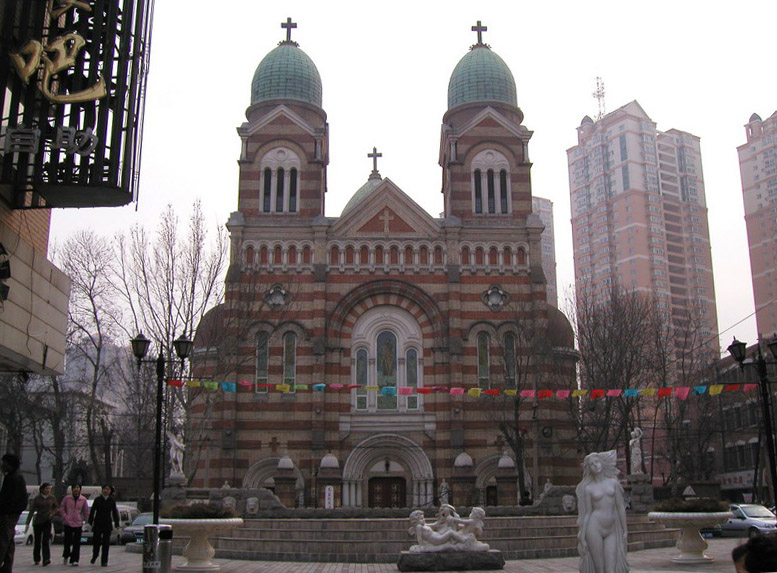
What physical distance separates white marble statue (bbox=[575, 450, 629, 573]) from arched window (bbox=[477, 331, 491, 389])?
86.5 ft

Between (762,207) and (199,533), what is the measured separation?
8706 cm

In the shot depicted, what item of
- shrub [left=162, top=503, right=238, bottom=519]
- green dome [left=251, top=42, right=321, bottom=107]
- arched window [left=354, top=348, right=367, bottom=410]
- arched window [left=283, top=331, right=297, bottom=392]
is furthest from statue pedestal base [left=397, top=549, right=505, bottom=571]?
green dome [left=251, top=42, right=321, bottom=107]

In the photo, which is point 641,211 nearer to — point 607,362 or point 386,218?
point 386,218

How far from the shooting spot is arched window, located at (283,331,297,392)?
39.6 meters

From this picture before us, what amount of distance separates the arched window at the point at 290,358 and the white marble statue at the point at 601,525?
1071 inches

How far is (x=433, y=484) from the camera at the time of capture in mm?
38094

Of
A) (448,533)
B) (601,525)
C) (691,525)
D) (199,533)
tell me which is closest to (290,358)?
(199,533)

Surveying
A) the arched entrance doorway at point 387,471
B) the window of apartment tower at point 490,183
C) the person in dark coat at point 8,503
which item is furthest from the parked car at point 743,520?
the person in dark coat at point 8,503

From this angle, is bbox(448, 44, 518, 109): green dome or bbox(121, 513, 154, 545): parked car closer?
bbox(121, 513, 154, 545): parked car

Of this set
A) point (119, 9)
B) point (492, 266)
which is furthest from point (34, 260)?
point (492, 266)

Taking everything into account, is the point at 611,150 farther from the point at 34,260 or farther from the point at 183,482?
the point at 34,260

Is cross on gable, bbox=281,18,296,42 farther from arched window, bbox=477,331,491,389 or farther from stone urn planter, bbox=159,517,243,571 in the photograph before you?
stone urn planter, bbox=159,517,243,571

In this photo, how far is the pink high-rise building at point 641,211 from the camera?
327ft

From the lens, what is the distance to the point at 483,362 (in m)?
40.1
